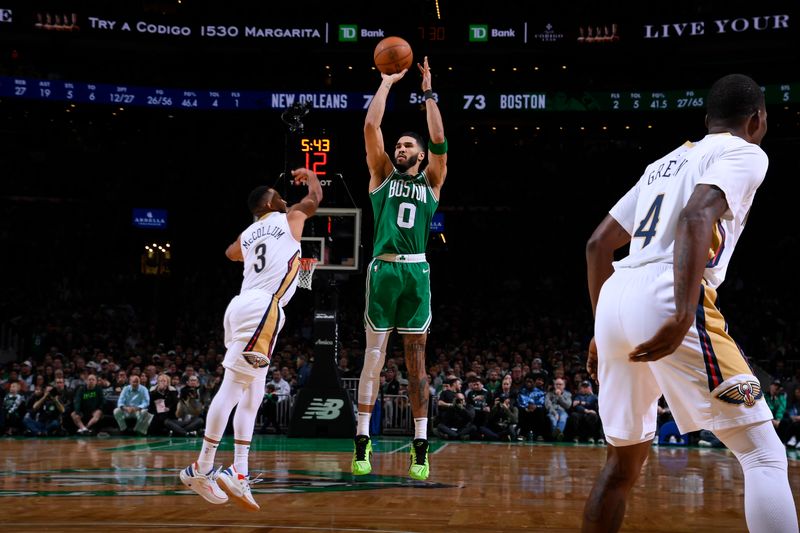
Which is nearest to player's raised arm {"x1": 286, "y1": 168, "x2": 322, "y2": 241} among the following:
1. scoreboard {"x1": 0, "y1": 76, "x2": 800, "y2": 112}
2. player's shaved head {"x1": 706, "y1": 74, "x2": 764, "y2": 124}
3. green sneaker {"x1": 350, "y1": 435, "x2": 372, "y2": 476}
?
green sneaker {"x1": 350, "y1": 435, "x2": 372, "y2": 476}

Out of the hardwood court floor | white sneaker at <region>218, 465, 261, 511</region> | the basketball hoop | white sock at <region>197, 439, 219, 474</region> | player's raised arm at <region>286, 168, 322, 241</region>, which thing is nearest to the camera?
the hardwood court floor

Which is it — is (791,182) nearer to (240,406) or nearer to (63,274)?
(63,274)

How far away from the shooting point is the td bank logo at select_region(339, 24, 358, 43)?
79.1 ft

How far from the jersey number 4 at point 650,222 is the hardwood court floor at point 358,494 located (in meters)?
1.96

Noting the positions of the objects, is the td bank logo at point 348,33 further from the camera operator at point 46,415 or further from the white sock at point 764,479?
the white sock at point 764,479

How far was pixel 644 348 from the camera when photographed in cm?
271

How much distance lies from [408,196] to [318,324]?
23.5 ft

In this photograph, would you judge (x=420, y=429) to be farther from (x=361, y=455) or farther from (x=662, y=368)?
(x=662, y=368)

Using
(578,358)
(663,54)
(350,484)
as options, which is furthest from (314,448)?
(663,54)

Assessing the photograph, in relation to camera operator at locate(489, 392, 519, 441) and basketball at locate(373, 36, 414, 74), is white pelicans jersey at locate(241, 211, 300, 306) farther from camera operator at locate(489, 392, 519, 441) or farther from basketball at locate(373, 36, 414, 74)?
camera operator at locate(489, 392, 519, 441)

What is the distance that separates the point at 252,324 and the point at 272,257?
49 centimetres

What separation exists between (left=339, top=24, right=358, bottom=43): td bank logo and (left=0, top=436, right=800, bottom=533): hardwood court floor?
16.1 m

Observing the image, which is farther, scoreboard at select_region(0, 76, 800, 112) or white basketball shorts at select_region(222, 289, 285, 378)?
scoreboard at select_region(0, 76, 800, 112)

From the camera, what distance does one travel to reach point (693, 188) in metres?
2.89
